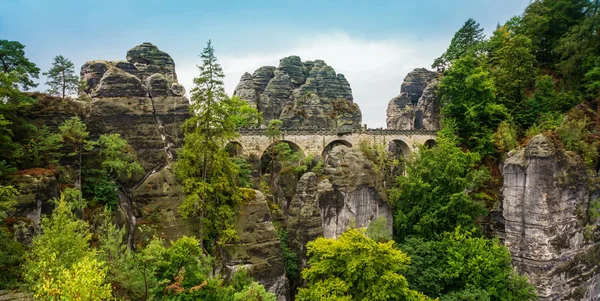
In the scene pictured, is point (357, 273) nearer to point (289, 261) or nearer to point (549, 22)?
point (289, 261)

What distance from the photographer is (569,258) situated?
2311 centimetres

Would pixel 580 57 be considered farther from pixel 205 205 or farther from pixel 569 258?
pixel 205 205

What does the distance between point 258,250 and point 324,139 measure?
18252 millimetres

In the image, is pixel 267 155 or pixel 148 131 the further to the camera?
pixel 267 155

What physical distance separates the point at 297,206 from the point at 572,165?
18.8m

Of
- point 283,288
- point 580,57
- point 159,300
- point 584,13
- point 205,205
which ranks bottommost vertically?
point 283,288

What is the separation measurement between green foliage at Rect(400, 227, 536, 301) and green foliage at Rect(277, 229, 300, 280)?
682cm

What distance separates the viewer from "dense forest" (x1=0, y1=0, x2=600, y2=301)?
12414 mm

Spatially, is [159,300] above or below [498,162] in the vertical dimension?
below

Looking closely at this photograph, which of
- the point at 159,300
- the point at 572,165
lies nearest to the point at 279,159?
the point at 159,300

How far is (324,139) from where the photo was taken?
35.0 metres

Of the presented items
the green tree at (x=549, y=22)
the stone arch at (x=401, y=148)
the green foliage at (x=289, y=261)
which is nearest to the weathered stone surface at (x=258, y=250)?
the green foliage at (x=289, y=261)

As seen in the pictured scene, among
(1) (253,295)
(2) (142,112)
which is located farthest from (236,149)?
(1) (253,295)

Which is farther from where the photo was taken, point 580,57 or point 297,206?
point 580,57
